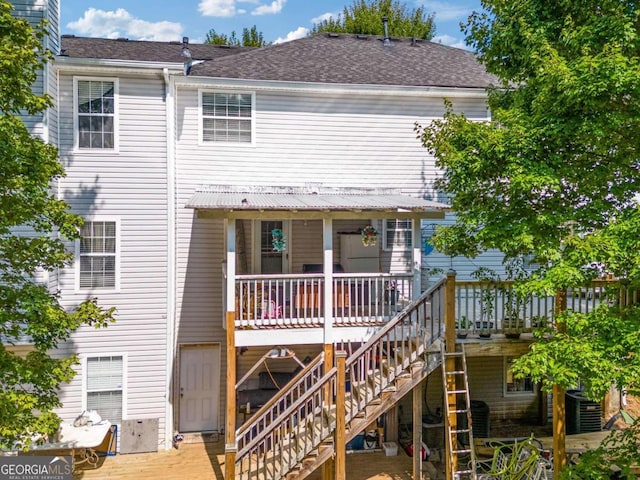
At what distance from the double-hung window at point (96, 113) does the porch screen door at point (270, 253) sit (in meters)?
3.98

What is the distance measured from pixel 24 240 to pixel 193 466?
593 centimetres

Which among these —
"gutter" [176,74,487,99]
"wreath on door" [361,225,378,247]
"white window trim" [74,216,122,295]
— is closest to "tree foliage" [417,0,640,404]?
"wreath on door" [361,225,378,247]

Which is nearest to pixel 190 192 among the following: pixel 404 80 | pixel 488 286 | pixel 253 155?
pixel 253 155

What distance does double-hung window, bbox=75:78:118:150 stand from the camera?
11.3 metres

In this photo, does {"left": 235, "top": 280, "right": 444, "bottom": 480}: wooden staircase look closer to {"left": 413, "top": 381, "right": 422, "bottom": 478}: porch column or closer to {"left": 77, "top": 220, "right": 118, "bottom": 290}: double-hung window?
{"left": 413, "top": 381, "right": 422, "bottom": 478}: porch column

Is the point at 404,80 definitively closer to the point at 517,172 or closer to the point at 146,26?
the point at 517,172

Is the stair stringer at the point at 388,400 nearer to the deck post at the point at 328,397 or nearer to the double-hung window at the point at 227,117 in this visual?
the deck post at the point at 328,397

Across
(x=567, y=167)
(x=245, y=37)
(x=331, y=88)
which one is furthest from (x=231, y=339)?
(x=245, y=37)

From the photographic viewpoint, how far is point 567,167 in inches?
273

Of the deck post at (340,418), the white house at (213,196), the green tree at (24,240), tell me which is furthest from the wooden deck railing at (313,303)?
the green tree at (24,240)

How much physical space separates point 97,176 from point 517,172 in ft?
29.3

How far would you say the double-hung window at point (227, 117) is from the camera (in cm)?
1189

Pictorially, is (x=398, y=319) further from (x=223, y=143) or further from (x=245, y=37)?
(x=245, y=37)

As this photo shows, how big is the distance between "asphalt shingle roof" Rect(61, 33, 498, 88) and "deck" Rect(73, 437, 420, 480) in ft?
28.4
